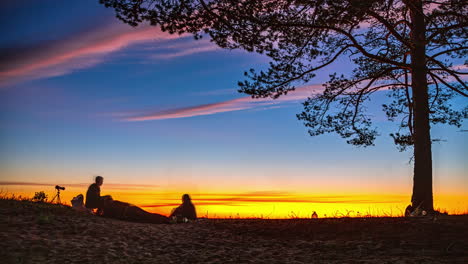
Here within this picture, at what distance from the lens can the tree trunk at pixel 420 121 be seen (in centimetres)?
1577

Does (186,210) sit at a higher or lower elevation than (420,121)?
lower

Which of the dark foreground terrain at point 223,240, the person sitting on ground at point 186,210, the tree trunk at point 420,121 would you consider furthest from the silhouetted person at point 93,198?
the tree trunk at point 420,121

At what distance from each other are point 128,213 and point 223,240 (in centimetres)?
430

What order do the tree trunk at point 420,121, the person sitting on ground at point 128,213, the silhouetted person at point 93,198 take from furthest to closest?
the tree trunk at point 420,121, the silhouetted person at point 93,198, the person sitting on ground at point 128,213

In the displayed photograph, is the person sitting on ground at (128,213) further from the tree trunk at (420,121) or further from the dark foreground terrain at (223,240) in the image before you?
the tree trunk at (420,121)

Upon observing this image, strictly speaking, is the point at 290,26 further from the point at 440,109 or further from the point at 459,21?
the point at 440,109

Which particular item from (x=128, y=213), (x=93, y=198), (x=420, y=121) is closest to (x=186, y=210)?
(x=128, y=213)

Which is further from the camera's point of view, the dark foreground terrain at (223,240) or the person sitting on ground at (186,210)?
the person sitting on ground at (186,210)

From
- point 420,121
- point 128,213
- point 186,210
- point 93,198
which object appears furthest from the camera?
point 420,121

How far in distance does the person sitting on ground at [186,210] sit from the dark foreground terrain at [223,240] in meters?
1.67

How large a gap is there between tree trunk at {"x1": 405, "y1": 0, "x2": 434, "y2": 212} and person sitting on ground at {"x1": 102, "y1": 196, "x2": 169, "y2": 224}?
9060 millimetres

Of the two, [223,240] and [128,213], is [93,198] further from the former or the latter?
[223,240]

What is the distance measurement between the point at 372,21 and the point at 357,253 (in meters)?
10.8

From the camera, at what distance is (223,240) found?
1146cm
